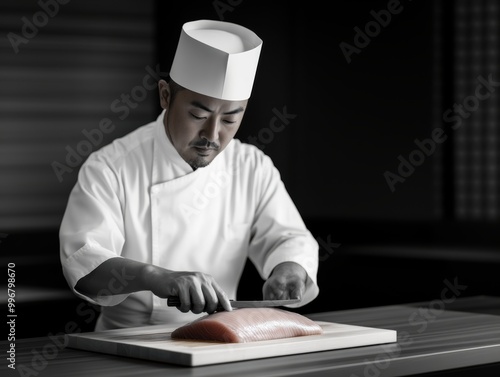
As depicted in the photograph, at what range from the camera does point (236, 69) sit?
7.26ft

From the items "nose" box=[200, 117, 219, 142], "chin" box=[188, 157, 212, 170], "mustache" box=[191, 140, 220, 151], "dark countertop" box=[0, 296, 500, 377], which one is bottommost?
"dark countertop" box=[0, 296, 500, 377]

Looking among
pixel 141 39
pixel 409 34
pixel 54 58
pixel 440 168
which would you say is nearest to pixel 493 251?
pixel 440 168

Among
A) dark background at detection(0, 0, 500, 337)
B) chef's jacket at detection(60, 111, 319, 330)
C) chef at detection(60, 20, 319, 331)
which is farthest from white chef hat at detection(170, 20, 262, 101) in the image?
dark background at detection(0, 0, 500, 337)

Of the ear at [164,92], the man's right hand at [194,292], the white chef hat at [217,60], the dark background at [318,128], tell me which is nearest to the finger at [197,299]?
the man's right hand at [194,292]

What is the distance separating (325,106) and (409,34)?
54 centimetres

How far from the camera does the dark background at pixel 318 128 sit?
12.0ft

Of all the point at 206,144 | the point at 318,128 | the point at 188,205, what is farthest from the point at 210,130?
the point at 318,128

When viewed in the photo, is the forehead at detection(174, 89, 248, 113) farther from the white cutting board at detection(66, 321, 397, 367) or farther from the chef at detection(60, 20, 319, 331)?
the white cutting board at detection(66, 321, 397, 367)

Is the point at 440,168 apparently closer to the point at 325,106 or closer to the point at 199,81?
the point at 325,106

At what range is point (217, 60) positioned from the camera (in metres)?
2.21

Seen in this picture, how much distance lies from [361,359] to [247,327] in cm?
23

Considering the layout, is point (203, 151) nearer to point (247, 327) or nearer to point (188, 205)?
point (188, 205)

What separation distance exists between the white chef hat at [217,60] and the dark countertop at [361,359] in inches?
24.6

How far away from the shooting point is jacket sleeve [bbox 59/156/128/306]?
2051mm
